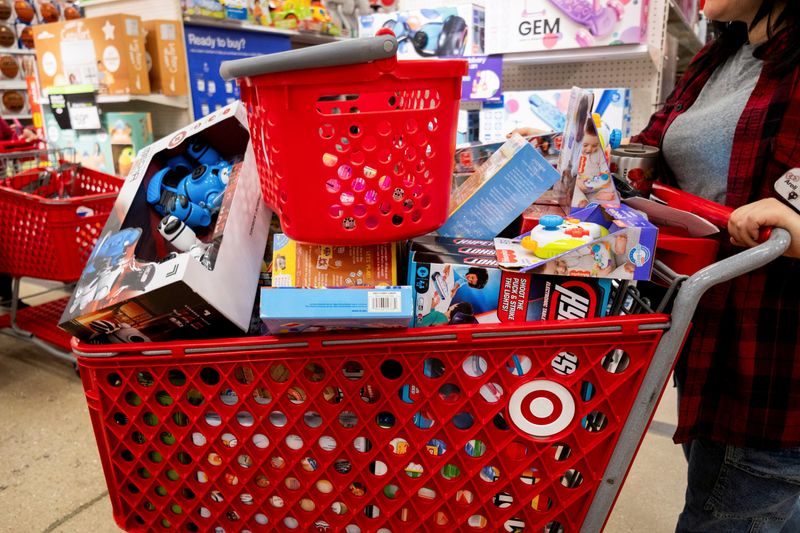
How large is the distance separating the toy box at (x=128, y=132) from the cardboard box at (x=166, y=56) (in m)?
0.21

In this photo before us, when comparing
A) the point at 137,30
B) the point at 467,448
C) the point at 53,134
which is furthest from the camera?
the point at 53,134

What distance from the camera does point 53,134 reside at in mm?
3324

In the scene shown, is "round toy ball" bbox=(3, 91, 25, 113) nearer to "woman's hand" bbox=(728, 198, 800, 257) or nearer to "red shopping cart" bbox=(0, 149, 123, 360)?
"red shopping cart" bbox=(0, 149, 123, 360)

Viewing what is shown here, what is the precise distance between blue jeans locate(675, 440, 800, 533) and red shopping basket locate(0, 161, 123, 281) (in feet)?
6.57

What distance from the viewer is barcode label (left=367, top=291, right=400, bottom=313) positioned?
735mm

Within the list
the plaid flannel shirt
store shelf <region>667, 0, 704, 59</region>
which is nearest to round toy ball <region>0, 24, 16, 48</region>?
store shelf <region>667, 0, 704, 59</region>

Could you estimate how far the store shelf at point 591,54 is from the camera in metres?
2.24

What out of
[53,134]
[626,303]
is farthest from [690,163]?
[53,134]

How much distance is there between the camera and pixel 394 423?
2.81 feet

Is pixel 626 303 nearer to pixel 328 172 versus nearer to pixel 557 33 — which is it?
pixel 328 172

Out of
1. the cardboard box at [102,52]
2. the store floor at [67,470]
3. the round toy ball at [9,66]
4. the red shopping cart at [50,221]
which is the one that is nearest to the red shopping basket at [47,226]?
the red shopping cart at [50,221]

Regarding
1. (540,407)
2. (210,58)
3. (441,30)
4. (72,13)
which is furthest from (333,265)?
(72,13)

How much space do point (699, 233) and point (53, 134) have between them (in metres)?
3.52

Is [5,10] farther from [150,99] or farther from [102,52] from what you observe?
[150,99]
